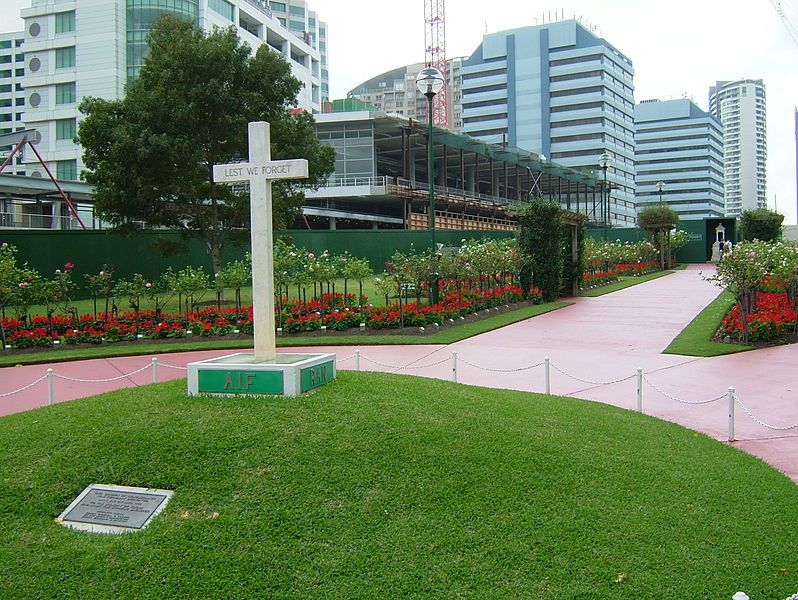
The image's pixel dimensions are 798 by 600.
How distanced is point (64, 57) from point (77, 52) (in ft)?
7.06

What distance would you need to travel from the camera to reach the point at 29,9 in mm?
60094

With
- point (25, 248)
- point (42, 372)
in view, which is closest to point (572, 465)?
point (42, 372)

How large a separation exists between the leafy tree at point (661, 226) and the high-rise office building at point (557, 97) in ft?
206

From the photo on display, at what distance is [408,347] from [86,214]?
36.7 metres

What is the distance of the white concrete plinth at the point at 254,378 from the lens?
23.1 ft

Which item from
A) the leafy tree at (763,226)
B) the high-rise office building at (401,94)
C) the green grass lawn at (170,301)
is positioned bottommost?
the green grass lawn at (170,301)

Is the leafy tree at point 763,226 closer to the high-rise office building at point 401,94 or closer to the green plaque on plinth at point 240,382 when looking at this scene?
the green plaque on plinth at point 240,382

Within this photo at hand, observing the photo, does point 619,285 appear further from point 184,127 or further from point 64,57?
point 64,57

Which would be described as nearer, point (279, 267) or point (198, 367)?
point (198, 367)

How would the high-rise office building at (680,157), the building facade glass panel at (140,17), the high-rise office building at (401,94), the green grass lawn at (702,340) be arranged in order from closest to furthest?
the green grass lawn at (702,340) → the building facade glass panel at (140,17) → the high-rise office building at (680,157) → the high-rise office building at (401,94)

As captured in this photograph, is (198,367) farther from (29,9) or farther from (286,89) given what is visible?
(29,9)

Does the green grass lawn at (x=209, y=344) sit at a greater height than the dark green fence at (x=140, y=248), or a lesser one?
lesser

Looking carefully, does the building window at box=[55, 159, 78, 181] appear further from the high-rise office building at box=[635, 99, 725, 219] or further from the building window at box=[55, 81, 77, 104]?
the high-rise office building at box=[635, 99, 725, 219]

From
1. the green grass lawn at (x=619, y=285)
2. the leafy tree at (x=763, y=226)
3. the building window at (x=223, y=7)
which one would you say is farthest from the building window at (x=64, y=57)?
the leafy tree at (x=763, y=226)
